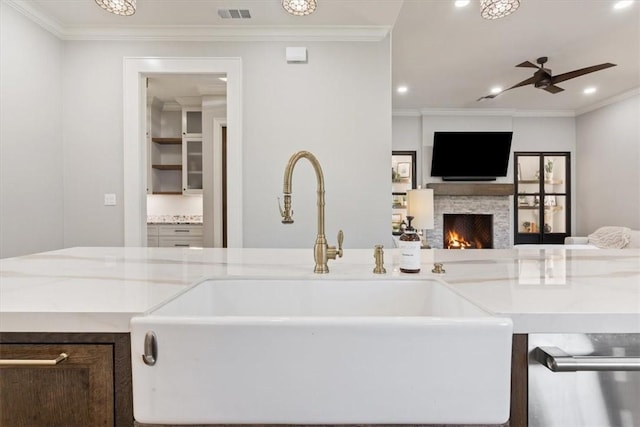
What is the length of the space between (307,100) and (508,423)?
9.49 ft

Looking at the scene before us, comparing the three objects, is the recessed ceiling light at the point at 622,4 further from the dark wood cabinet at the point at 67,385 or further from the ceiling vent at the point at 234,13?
the dark wood cabinet at the point at 67,385

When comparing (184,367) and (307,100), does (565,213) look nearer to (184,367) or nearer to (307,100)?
(307,100)

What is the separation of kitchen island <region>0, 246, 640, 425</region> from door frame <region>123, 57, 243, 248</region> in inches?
65.3

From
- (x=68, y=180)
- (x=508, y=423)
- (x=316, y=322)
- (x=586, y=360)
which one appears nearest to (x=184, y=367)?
(x=316, y=322)

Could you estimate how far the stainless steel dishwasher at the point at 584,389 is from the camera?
0.59 meters

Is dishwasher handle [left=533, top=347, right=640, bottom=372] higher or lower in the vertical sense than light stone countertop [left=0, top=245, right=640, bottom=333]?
lower

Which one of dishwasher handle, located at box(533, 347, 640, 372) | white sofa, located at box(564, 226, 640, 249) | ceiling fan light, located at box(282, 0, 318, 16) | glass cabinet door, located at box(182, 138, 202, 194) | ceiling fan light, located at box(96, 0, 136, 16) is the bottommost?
white sofa, located at box(564, 226, 640, 249)

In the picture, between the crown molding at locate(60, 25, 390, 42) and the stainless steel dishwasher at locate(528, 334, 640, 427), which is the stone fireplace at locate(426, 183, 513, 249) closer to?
the crown molding at locate(60, 25, 390, 42)

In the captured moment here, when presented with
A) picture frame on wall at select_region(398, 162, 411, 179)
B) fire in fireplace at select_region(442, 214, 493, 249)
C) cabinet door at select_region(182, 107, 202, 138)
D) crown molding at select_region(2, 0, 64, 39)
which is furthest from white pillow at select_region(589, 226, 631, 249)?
crown molding at select_region(2, 0, 64, 39)

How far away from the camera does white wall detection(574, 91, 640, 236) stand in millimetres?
5293

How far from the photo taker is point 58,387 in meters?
0.63

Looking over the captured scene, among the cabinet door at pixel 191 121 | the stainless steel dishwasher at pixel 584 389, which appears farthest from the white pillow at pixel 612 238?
the cabinet door at pixel 191 121

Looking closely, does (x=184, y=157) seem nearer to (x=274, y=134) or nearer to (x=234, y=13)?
(x=274, y=134)

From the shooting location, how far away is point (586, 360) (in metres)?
0.59
